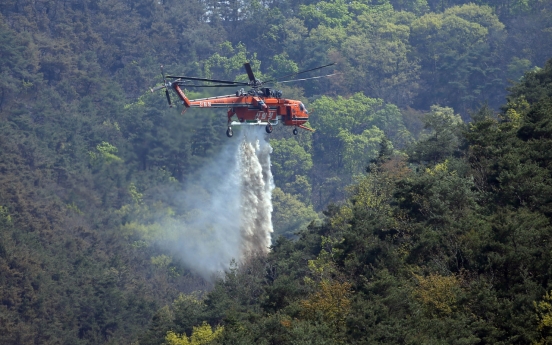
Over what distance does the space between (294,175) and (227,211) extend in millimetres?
18170

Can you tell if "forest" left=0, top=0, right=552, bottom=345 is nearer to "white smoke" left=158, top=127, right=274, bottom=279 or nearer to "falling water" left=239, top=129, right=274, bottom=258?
"white smoke" left=158, top=127, right=274, bottom=279

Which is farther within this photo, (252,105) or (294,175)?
(294,175)

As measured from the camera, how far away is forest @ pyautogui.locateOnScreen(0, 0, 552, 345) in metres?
40.9

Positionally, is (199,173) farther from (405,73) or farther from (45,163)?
(405,73)

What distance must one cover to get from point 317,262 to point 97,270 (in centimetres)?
2949

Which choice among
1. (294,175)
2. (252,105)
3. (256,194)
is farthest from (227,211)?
(252,105)

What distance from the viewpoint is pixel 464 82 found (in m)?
117

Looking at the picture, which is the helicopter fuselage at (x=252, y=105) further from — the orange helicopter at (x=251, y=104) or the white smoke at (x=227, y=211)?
the white smoke at (x=227, y=211)

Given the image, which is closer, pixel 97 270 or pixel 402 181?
pixel 402 181

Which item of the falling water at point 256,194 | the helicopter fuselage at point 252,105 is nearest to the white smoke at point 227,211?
the falling water at point 256,194

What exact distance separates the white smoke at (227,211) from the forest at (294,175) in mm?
388

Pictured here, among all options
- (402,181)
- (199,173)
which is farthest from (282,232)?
(402,181)

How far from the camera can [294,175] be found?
111 metres

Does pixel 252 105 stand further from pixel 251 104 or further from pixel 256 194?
pixel 256 194
